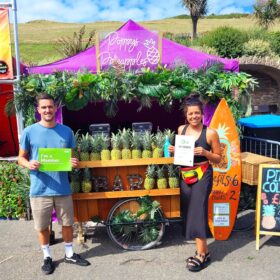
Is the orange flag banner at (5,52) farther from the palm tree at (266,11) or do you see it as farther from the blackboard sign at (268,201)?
the palm tree at (266,11)

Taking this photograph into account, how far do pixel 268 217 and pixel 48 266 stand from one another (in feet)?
8.69

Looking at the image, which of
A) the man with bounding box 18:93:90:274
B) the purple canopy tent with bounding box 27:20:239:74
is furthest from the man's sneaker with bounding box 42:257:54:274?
the purple canopy tent with bounding box 27:20:239:74

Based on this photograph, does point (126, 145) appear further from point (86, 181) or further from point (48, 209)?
point (48, 209)

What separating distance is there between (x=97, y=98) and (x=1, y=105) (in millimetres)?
5898

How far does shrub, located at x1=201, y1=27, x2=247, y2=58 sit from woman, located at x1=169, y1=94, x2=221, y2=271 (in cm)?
1515

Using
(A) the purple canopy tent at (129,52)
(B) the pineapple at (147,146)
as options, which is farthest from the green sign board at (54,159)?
(A) the purple canopy tent at (129,52)

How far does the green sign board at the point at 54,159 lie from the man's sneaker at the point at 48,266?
107 cm

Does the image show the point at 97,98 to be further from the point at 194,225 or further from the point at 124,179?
the point at 194,225

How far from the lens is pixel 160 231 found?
181 inches

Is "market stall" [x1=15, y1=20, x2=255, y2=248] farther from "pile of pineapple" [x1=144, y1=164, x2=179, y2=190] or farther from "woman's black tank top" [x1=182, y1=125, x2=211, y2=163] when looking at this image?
"woman's black tank top" [x1=182, y1=125, x2=211, y2=163]

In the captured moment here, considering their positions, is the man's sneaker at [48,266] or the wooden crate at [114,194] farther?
the wooden crate at [114,194]

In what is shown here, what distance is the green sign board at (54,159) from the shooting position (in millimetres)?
3814

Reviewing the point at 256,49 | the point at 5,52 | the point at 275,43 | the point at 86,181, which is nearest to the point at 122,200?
the point at 86,181

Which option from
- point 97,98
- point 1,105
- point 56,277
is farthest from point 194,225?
point 1,105
